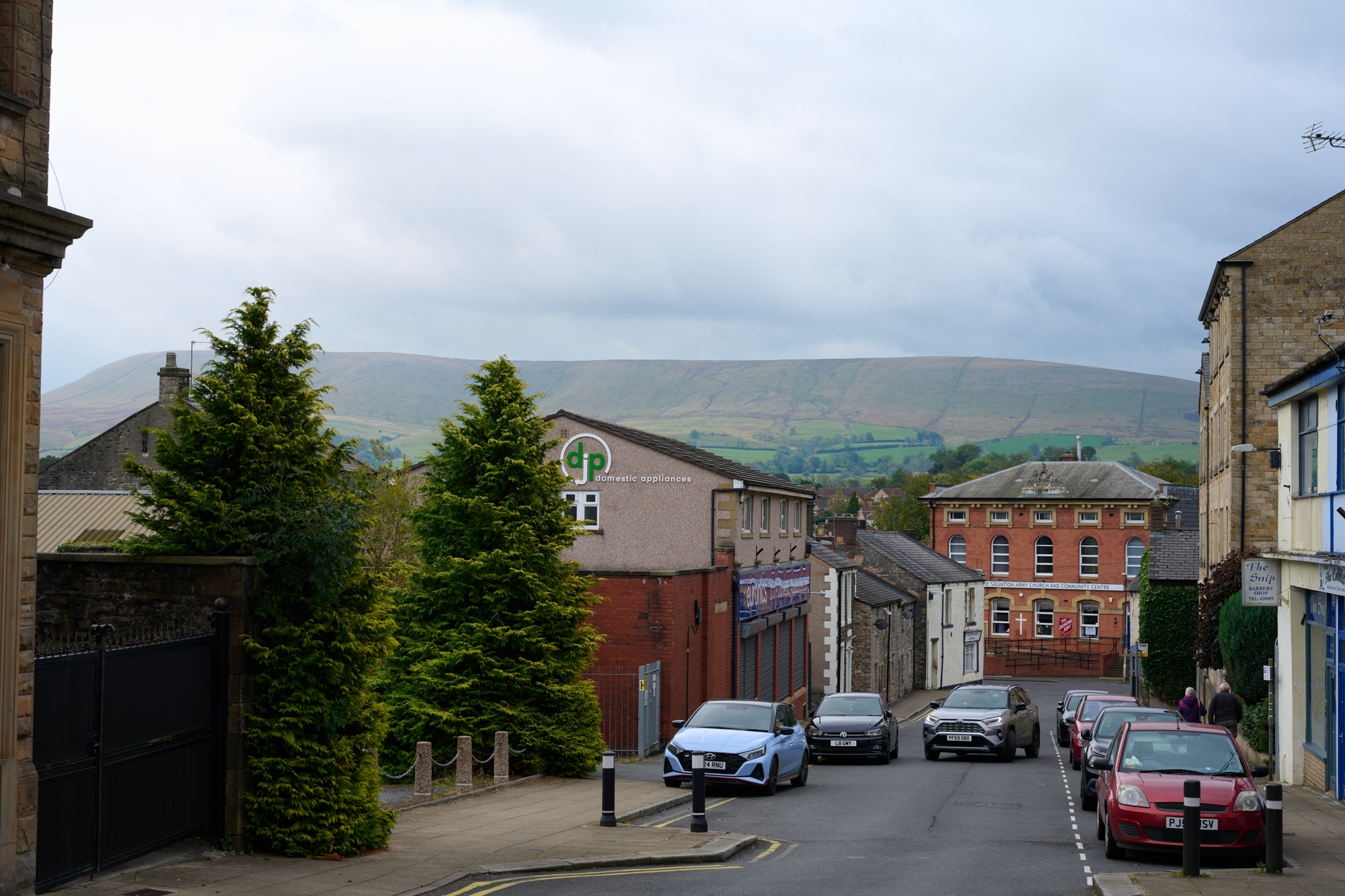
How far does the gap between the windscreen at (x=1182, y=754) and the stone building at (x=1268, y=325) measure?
677 inches

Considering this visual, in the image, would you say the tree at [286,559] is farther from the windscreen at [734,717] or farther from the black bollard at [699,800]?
the windscreen at [734,717]

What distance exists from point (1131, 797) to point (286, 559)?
9.53m

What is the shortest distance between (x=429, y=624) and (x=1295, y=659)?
1545 centimetres

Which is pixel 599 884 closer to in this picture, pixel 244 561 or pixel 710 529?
pixel 244 561

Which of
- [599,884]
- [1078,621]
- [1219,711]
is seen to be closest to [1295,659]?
[1219,711]

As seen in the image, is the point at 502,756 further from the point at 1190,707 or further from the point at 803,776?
the point at 1190,707

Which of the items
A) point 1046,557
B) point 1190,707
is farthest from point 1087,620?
point 1190,707

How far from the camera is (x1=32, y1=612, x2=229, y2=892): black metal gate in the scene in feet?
31.8

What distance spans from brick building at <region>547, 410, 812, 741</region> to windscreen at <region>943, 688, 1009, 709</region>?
6.10 metres

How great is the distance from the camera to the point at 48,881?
9609mm

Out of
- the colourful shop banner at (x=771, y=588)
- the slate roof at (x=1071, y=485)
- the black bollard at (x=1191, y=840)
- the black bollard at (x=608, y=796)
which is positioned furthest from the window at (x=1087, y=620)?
the black bollard at (x=1191, y=840)

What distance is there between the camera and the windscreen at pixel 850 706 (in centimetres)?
2703

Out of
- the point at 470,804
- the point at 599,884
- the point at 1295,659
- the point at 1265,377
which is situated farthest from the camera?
the point at 1265,377

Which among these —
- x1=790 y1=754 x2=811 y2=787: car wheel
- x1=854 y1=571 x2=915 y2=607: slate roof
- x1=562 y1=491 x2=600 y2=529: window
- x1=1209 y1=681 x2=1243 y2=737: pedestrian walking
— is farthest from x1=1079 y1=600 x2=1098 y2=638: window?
x1=790 y1=754 x2=811 y2=787: car wheel
